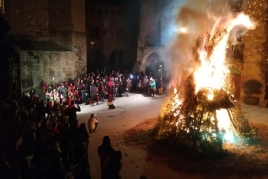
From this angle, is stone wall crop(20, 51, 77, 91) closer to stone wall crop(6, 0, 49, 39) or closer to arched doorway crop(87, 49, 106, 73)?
stone wall crop(6, 0, 49, 39)

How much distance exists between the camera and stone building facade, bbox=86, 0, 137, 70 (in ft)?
121

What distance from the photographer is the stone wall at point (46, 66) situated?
2050 cm

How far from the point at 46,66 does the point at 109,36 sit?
17.4 metres

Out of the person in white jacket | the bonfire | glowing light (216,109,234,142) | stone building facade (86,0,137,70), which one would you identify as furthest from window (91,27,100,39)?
glowing light (216,109,234,142)

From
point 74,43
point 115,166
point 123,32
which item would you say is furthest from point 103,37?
point 115,166

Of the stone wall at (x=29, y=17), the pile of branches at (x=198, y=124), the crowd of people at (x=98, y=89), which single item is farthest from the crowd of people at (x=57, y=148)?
the stone wall at (x=29, y=17)

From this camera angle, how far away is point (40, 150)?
6.43 meters

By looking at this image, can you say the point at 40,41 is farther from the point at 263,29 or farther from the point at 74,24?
the point at 263,29

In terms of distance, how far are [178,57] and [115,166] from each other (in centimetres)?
2251

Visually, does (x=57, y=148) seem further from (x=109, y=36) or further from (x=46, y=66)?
(x=109, y=36)

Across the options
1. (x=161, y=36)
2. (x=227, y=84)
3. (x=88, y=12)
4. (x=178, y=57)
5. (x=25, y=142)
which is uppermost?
(x=88, y=12)

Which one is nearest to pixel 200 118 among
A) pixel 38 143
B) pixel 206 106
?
pixel 206 106

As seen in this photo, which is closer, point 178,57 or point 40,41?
point 40,41

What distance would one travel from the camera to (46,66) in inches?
860
